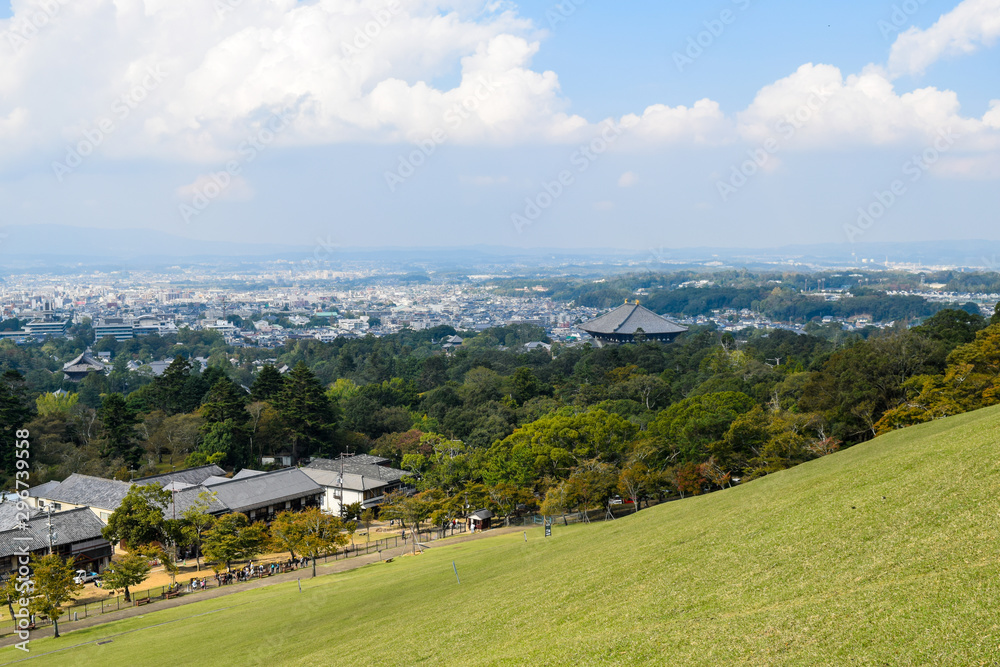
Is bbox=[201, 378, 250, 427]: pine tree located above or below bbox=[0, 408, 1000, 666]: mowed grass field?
below

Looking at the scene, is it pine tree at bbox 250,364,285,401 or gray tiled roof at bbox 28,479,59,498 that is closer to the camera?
gray tiled roof at bbox 28,479,59,498

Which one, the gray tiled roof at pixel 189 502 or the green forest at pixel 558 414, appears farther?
the gray tiled roof at pixel 189 502

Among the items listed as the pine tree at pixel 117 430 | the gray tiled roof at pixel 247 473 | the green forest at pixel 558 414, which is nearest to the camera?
the green forest at pixel 558 414

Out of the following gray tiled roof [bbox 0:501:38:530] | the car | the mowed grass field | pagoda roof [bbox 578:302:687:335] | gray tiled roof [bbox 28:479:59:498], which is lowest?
the car

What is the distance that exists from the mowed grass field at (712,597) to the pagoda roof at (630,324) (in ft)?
170

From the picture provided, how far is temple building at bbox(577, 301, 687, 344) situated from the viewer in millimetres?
68625

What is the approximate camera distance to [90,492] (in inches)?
1066

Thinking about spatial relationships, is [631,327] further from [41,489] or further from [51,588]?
[51,588]

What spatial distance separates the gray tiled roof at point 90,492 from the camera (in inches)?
1035

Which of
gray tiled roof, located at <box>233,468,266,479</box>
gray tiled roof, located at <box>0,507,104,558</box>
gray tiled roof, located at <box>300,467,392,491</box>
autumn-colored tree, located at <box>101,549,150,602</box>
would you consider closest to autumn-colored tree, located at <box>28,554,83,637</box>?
autumn-colored tree, located at <box>101,549,150,602</box>

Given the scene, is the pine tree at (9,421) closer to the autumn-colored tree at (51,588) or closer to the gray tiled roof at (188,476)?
the gray tiled roof at (188,476)

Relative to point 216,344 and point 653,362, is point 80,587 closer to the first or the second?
point 653,362
